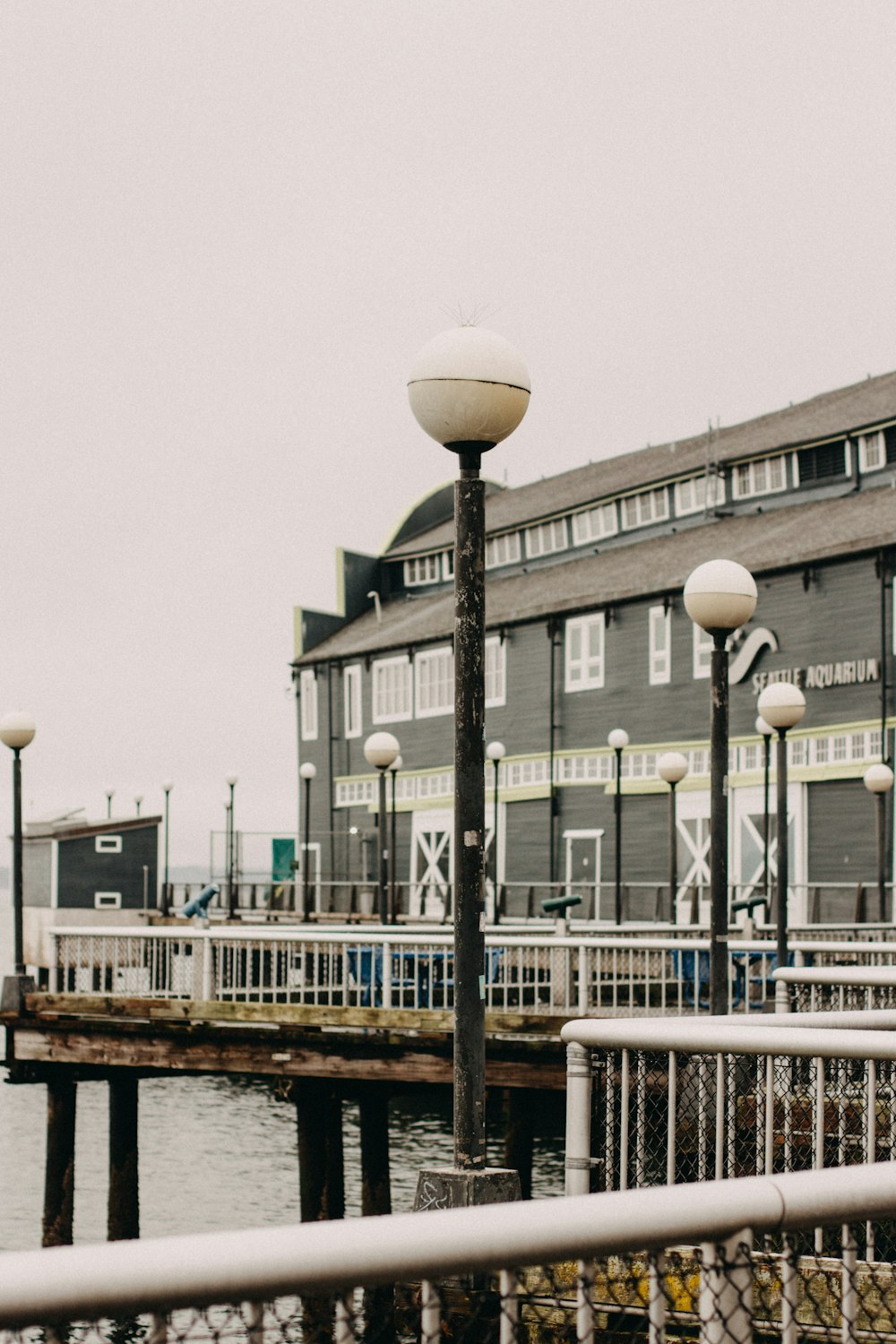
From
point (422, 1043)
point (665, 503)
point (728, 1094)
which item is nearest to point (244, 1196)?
point (422, 1043)

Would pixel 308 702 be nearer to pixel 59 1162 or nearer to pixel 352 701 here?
pixel 352 701

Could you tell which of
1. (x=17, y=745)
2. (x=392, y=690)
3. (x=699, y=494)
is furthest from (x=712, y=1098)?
(x=392, y=690)

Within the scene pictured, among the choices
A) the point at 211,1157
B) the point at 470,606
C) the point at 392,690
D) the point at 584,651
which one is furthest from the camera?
the point at 392,690

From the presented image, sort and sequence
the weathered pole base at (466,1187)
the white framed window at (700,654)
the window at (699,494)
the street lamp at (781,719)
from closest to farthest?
the weathered pole base at (466,1187)
the street lamp at (781,719)
the white framed window at (700,654)
the window at (699,494)

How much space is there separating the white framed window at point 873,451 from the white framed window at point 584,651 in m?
7.03

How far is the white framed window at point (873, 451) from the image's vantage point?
38688 millimetres

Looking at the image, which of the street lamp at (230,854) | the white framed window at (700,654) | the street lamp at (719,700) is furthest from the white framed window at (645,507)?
the street lamp at (719,700)

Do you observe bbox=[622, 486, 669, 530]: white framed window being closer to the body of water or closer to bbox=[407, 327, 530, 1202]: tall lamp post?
the body of water

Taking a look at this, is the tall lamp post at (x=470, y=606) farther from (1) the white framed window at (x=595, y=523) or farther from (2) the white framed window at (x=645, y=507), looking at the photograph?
(1) the white framed window at (x=595, y=523)

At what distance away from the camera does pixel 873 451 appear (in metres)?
39.0

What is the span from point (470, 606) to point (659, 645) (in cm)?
3222

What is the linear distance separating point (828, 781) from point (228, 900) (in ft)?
51.0

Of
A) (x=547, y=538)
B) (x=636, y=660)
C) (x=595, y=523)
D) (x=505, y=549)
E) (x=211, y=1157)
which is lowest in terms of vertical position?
(x=211, y=1157)

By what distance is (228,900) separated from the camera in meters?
41.8
